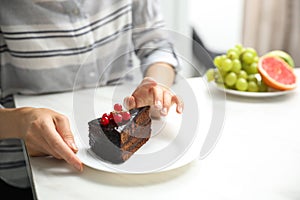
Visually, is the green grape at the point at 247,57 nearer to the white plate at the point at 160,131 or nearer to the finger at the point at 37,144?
the white plate at the point at 160,131

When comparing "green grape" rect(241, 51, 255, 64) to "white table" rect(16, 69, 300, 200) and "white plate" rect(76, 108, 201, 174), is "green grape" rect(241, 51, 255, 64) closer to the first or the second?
"white table" rect(16, 69, 300, 200)

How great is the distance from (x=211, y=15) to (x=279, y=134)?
2.13m

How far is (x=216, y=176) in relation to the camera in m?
1.00

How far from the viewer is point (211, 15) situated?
3.23 m

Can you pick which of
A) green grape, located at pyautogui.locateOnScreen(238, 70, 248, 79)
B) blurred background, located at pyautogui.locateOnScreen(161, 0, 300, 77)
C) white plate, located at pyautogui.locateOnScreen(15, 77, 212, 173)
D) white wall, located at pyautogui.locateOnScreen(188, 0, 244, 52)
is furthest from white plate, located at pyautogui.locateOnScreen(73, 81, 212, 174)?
white wall, located at pyautogui.locateOnScreen(188, 0, 244, 52)

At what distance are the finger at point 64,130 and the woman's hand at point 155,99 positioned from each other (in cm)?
13

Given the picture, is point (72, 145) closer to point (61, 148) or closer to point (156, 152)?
point (61, 148)

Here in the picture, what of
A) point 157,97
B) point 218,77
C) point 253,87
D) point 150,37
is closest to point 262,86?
point 253,87

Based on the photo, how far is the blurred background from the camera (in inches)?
116

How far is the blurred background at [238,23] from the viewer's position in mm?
2959

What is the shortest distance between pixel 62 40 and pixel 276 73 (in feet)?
2.02

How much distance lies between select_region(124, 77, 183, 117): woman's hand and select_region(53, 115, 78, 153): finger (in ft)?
0.43

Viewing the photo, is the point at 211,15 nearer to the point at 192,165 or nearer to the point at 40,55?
the point at 40,55

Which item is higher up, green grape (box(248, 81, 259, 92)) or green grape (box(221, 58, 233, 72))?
green grape (box(221, 58, 233, 72))
